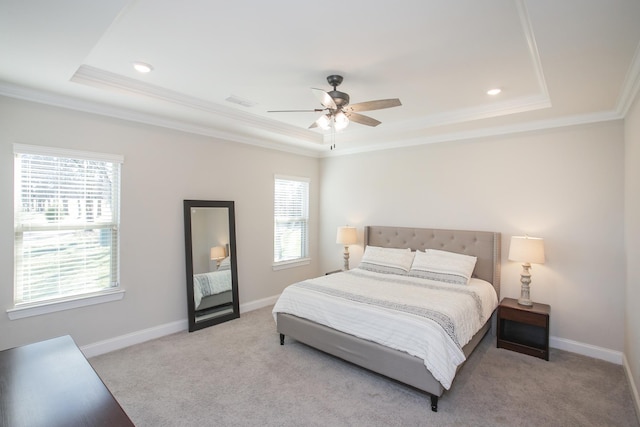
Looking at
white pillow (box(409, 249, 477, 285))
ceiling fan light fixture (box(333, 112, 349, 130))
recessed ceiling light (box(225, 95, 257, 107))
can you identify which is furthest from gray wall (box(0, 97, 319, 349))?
white pillow (box(409, 249, 477, 285))

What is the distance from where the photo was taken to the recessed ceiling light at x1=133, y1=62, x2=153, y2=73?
8.55ft

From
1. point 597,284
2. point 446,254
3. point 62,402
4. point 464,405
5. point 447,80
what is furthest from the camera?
point 446,254

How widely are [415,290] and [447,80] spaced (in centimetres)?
211

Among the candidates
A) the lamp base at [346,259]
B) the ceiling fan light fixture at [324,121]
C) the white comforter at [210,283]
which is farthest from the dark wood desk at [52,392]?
the lamp base at [346,259]

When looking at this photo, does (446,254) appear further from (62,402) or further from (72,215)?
(72,215)

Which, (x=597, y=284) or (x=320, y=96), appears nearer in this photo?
(x=320, y=96)

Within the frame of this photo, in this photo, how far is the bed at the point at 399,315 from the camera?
101 inches

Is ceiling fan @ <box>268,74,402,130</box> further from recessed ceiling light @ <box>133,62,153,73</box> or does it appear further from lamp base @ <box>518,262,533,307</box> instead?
lamp base @ <box>518,262,533,307</box>

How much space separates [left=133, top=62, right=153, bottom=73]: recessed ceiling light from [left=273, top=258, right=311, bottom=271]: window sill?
331 centimetres

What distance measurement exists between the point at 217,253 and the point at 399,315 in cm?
A: 264

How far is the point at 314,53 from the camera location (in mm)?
2406

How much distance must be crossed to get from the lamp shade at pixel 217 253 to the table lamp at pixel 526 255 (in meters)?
3.57

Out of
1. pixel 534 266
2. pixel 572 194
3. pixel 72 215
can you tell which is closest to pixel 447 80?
pixel 572 194

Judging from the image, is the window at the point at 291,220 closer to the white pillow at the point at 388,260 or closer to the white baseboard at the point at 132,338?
the white pillow at the point at 388,260
